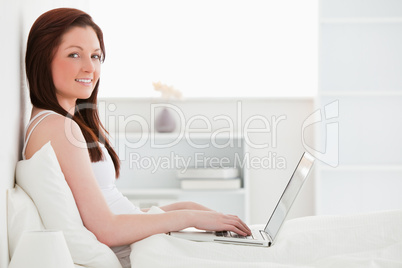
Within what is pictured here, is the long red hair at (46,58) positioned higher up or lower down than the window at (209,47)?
lower down

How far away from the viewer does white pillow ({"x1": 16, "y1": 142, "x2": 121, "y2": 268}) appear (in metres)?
1.57

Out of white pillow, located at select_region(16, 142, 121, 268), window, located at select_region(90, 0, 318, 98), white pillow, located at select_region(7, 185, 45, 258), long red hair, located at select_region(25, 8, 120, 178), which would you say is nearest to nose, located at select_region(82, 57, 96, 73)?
long red hair, located at select_region(25, 8, 120, 178)

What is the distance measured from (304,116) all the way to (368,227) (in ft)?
8.32

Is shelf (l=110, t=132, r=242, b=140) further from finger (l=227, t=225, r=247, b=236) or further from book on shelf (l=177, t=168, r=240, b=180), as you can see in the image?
finger (l=227, t=225, r=247, b=236)

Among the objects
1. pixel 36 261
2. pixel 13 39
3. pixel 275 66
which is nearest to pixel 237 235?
pixel 36 261

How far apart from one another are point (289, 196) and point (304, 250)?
255 millimetres

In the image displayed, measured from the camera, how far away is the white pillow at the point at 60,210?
5.16 ft

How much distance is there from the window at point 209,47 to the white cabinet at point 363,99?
1.35 ft

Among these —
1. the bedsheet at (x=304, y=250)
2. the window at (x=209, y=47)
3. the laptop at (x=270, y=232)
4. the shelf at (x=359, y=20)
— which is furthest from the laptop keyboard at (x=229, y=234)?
the window at (x=209, y=47)

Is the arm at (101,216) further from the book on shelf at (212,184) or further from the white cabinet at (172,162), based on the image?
the white cabinet at (172,162)

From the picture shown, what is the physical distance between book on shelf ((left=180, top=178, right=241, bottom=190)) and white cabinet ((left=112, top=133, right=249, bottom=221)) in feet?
0.46

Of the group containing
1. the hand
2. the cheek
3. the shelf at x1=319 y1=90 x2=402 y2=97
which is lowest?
the hand

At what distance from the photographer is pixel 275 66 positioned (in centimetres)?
436

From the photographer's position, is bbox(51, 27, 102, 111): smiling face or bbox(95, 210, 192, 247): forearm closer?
bbox(95, 210, 192, 247): forearm
